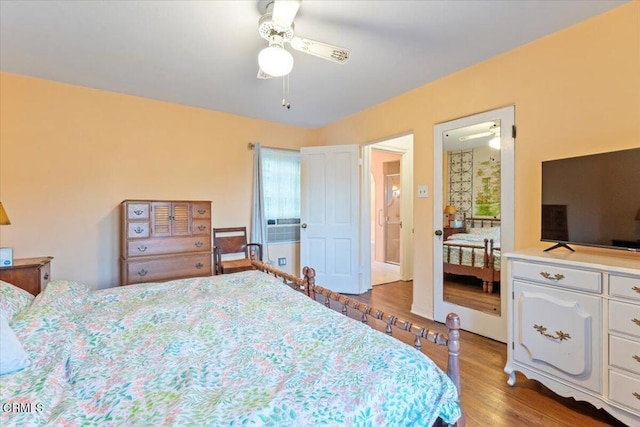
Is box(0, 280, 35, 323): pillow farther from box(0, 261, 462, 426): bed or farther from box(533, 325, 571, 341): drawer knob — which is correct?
box(533, 325, 571, 341): drawer knob

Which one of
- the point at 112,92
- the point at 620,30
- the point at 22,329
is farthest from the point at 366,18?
the point at 112,92

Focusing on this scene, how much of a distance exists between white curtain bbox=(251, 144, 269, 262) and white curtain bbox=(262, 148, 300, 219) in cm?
11

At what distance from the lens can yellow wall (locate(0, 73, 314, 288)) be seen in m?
2.85

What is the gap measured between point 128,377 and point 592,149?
2.93 metres

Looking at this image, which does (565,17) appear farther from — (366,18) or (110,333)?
(110,333)

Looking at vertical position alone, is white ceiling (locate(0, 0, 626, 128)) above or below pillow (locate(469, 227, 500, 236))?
above

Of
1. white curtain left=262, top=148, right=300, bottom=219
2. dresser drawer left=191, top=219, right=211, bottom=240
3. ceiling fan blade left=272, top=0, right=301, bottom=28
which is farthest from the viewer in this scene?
white curtain left=262, top=148, right=300, bottom=219

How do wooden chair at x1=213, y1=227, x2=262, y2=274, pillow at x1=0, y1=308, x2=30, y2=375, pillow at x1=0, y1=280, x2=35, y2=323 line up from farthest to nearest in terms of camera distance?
wooden chair at x1=213, y1=227, x2=262, y2=274 < pillow at x1=0, y1=280, x2=35, y2=323 < pillow at x1=0, y1=308, x2=30, y2=375

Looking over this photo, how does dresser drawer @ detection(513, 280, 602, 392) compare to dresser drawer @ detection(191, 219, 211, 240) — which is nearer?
dresser drawer @ detection(513, 280, 602, 392)

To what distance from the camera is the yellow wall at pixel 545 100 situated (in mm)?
1928

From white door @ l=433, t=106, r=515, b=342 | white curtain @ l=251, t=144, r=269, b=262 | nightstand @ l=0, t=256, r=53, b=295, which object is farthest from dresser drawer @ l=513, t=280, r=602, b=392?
nightstand @ l=0, t=256, r=53, b=295

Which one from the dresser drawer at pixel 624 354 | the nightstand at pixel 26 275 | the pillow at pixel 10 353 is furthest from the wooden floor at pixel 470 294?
the nightstand at pixel 26 275

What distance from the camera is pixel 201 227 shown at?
3316 millimetres

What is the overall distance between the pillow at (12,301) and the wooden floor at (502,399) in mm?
2320
